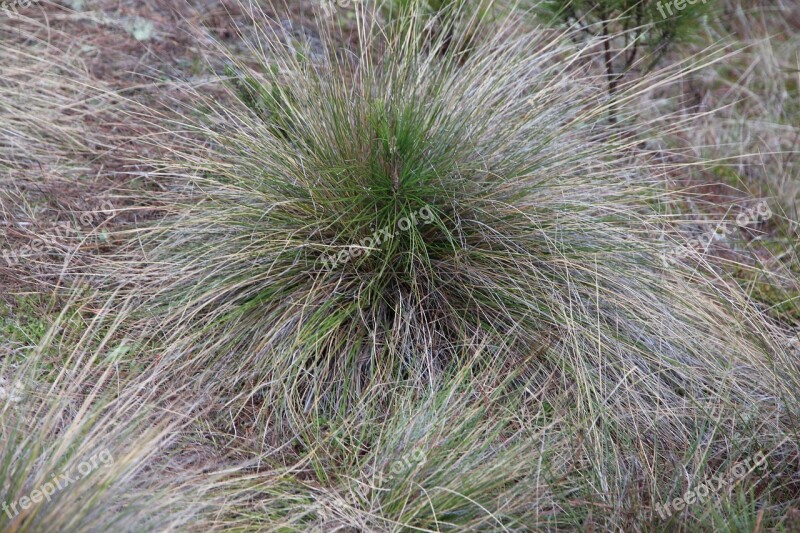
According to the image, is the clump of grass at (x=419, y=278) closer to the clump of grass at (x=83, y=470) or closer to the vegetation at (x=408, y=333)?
the vegetation at (x=408, y=333)

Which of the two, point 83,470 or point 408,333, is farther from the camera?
point 408,333

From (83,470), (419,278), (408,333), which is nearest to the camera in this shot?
(83,470)

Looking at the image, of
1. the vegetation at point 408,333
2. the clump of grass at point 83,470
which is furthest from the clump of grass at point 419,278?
the clump of grass at point 83,470

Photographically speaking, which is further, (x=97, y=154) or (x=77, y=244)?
(x=97, y=154)

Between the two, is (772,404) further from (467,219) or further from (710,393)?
(467,219)

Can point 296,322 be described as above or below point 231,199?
below

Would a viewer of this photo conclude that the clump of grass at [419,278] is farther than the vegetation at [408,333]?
Yes

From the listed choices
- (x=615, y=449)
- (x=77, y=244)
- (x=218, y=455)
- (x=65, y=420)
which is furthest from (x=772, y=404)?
(x=77, y=244)

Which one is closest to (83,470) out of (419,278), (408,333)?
(408,333)

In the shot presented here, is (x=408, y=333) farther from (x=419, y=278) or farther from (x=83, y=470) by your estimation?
(x=83, y=470)

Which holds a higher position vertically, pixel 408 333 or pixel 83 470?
pixel 83 470

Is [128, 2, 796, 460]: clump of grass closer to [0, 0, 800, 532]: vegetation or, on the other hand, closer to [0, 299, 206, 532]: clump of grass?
[0, 0, 800, 532]: vegetation
